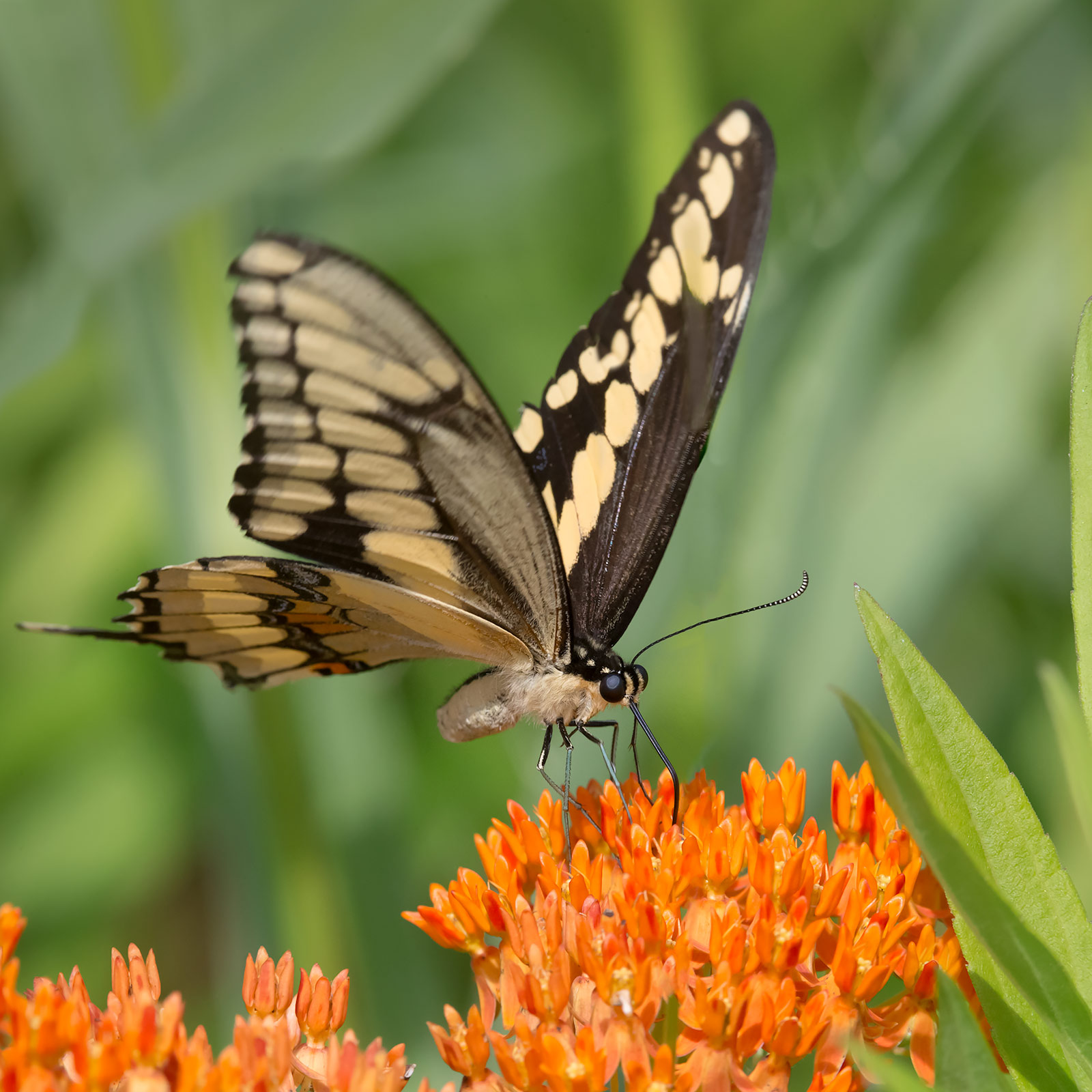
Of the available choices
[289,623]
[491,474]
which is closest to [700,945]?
[491,474]

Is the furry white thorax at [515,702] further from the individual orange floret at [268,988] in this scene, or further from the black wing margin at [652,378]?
the individual orange floret at [268,988]

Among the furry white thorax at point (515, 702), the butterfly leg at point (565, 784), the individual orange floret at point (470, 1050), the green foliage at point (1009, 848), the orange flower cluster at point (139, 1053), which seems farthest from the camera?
the furry white thorax at point (515, 702)

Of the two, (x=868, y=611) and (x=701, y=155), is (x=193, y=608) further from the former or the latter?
(x=868, y=611)

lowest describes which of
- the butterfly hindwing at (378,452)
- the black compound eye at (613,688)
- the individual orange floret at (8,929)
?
the individual orange floret at (8,929)

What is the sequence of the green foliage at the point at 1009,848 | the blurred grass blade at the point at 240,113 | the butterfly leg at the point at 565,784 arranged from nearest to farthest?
the green foliage at the point at 1009,848 < the butterfly leg at the point at 565,784 < the blurred grass blade at the point at 240,113

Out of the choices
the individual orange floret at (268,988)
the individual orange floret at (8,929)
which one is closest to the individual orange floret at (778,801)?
the individual orange floret at (268,988)

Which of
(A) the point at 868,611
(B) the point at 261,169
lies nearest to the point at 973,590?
(B) the point at 261,169

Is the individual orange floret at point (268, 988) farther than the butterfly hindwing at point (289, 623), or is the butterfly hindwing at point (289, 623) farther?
the butterfly hindwing at point (289, 623)
